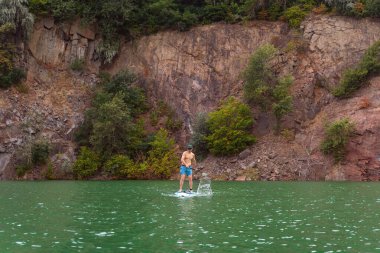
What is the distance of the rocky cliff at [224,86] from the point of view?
41.1 metres

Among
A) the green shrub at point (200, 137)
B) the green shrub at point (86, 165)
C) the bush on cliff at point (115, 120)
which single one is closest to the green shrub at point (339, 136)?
the green shrub at point (200, 137)

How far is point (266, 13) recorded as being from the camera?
5303 centimetres

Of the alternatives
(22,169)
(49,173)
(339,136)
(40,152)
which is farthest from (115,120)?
(339,136)

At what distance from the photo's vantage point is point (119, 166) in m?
A: 42.8

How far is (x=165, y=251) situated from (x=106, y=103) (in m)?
34.1

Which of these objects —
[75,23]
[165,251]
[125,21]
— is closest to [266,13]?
[125,21]

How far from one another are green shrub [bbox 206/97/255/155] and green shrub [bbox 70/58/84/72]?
16.2 meters

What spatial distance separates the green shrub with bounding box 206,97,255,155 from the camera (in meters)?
42.9

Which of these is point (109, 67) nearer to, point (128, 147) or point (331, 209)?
point (128, 147)

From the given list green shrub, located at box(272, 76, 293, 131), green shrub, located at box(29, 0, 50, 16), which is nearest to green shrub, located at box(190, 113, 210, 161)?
green shrub, located at box(272, 76, 293, 131)

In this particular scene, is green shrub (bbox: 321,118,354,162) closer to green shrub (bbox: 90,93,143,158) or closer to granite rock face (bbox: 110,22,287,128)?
granite rock face (bbox: 110,22,287,128)

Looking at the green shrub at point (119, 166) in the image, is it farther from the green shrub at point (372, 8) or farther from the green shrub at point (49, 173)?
the green shrub at point (372, 8)

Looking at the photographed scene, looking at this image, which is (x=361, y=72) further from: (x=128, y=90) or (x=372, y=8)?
(x=128, y=90)

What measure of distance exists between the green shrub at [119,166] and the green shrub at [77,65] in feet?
45.4
